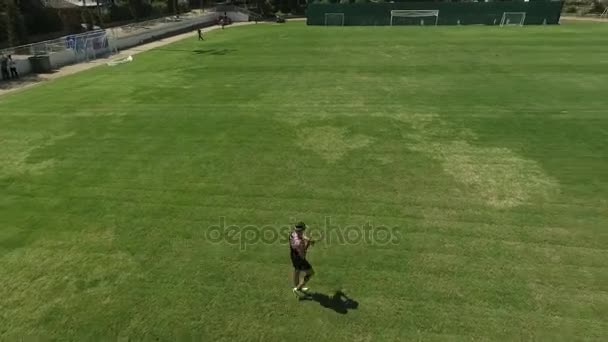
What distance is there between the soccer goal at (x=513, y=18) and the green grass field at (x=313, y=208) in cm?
2573

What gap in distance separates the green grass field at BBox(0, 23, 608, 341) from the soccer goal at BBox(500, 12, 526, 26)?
2573 centimetres

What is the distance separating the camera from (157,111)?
19562 mm

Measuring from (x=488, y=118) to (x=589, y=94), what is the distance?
6980 mm

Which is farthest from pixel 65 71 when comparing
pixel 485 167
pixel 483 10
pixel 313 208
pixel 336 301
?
pixel 483 10

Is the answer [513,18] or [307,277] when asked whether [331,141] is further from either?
[513,18]

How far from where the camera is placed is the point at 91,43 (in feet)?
111

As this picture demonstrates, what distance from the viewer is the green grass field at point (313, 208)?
8258 millimetres

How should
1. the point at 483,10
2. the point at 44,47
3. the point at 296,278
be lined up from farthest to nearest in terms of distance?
the point at 483,10 < the point at 44,47 < the point at 296,278

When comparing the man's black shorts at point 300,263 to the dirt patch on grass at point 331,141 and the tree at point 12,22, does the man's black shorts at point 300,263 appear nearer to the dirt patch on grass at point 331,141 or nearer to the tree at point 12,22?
the dirt patch on grass at point 331,141

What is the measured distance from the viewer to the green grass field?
8.26 meters

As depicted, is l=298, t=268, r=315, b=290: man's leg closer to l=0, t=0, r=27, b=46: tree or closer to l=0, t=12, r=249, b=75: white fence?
l=0, t=12, r=249, b=75: white fence

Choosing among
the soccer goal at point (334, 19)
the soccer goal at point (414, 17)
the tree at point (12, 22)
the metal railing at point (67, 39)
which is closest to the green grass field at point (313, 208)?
the metal railing at point (67, 39)

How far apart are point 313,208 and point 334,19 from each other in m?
42.4

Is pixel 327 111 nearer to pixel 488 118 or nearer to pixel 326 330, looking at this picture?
pixel 488 118
